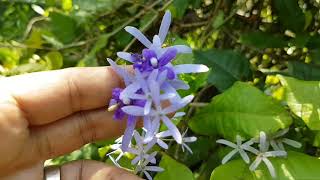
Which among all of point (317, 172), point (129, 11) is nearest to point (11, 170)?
point (317, 172)

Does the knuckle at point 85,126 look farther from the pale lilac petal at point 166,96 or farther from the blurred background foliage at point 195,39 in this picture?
the pale lilac petal at point 166,96

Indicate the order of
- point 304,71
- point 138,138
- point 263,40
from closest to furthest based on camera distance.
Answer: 1. point 138,138
2. point 304,71
3. point 263,40

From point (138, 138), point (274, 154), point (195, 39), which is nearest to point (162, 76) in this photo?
point (138, 138)

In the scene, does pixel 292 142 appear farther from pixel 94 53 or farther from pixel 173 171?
pixel 94 53

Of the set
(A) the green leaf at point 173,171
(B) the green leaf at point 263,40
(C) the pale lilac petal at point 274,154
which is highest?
(B) the green leaf at point 263,40

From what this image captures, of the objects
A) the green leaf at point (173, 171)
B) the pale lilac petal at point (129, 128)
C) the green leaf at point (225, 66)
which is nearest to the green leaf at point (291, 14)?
the green leaf at point (225, 66)

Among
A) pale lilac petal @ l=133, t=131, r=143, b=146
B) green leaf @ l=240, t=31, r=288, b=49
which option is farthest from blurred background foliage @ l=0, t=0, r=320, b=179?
pale lilac petal @ l=133, t=131, r=143, b=146
